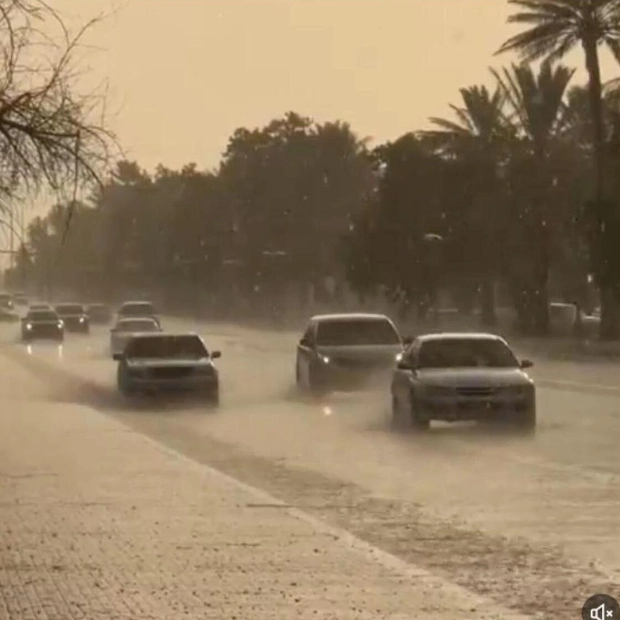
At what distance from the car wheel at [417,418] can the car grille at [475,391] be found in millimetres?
670

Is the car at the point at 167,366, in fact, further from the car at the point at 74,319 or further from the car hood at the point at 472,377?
the car at the point at 74,319

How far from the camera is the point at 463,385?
93.6ft

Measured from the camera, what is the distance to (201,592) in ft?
40.1

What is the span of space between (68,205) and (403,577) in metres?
7.84

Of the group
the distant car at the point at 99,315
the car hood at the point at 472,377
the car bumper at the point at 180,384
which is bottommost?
the distant car at the point at 99,315

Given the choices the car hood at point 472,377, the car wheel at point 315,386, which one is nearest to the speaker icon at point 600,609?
the car hood at point 472,377

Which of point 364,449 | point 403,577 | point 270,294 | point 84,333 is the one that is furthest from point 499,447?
point 270,294

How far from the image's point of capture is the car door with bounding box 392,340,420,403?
2948 cm

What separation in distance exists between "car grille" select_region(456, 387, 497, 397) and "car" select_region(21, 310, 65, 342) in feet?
190

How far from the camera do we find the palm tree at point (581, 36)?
63094 mm

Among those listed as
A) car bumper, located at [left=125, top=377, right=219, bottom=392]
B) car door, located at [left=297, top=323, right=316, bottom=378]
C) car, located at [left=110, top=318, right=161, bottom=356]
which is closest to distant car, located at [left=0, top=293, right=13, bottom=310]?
car, located at [left=110, top=318, right=161, bottom=356]

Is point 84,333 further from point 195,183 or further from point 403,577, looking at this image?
point 403,577

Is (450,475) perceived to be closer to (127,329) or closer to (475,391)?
(475,391)

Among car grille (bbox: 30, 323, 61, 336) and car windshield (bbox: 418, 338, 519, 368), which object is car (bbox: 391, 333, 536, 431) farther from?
car grille (bbox: 30, 323, 61, 336)
